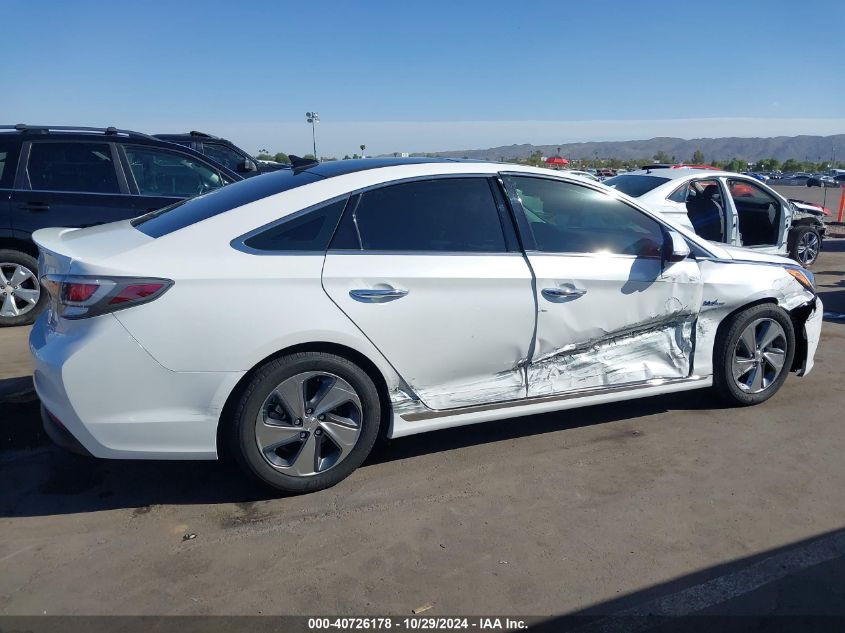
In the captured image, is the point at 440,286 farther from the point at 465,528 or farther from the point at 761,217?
the point at 761,217

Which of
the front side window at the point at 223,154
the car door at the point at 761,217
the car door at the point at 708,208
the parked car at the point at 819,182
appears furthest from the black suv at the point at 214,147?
the parked car at the point at 819,182

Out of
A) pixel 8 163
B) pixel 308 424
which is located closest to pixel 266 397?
pixel 308 424

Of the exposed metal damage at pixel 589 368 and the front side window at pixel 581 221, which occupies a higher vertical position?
the front side window at pixel 581 221

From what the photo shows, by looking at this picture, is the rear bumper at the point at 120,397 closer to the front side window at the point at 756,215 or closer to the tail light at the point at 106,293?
the tail light at the point at 106,293

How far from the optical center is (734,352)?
14.8 ft

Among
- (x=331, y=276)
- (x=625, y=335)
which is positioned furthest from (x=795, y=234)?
(x=331, y=276)

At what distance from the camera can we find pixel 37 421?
4.22 metres

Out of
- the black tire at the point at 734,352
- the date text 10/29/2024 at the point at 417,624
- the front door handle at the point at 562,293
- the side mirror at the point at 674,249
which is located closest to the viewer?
the date text 10/29/2024 at the point at 417,624

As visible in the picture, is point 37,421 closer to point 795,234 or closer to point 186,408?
point 186,408

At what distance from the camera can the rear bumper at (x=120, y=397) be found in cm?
301

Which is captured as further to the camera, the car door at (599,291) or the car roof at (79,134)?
the car roof at (79,134)

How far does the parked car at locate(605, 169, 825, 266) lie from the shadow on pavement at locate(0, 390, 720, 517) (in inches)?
185

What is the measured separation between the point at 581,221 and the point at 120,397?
2.78 metres

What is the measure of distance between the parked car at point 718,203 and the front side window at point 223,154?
6.38 meters
